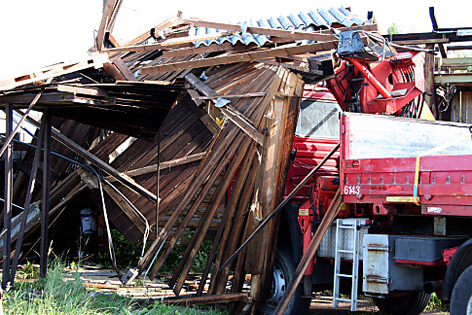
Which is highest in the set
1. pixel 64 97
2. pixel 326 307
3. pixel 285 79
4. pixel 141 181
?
pixel 285 79

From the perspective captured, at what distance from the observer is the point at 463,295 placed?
5.71m

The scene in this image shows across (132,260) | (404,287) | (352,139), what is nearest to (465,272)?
(404,287)

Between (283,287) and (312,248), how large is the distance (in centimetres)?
107

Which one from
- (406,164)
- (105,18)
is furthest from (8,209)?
(406,164)

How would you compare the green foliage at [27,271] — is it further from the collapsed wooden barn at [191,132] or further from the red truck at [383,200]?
the red truck at [383,200]

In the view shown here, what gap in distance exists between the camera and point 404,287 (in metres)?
6.52

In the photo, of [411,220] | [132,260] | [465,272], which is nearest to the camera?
[465,272]

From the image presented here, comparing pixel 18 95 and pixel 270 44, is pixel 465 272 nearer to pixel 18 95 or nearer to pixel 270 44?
pixel 270 44

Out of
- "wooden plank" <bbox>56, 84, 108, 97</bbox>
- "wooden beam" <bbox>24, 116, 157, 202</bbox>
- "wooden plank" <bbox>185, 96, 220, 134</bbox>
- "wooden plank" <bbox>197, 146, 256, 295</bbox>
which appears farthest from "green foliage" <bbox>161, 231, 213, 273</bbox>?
"wooden plank" <bbox>56, 84, 108, 97</bbox>

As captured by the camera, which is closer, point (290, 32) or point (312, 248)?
point (312, 248)

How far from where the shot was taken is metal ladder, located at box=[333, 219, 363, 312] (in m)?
6.87

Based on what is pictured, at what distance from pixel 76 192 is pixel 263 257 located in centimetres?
425

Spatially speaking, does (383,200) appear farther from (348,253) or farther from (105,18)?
(105,18)

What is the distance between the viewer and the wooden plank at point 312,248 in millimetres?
7277
